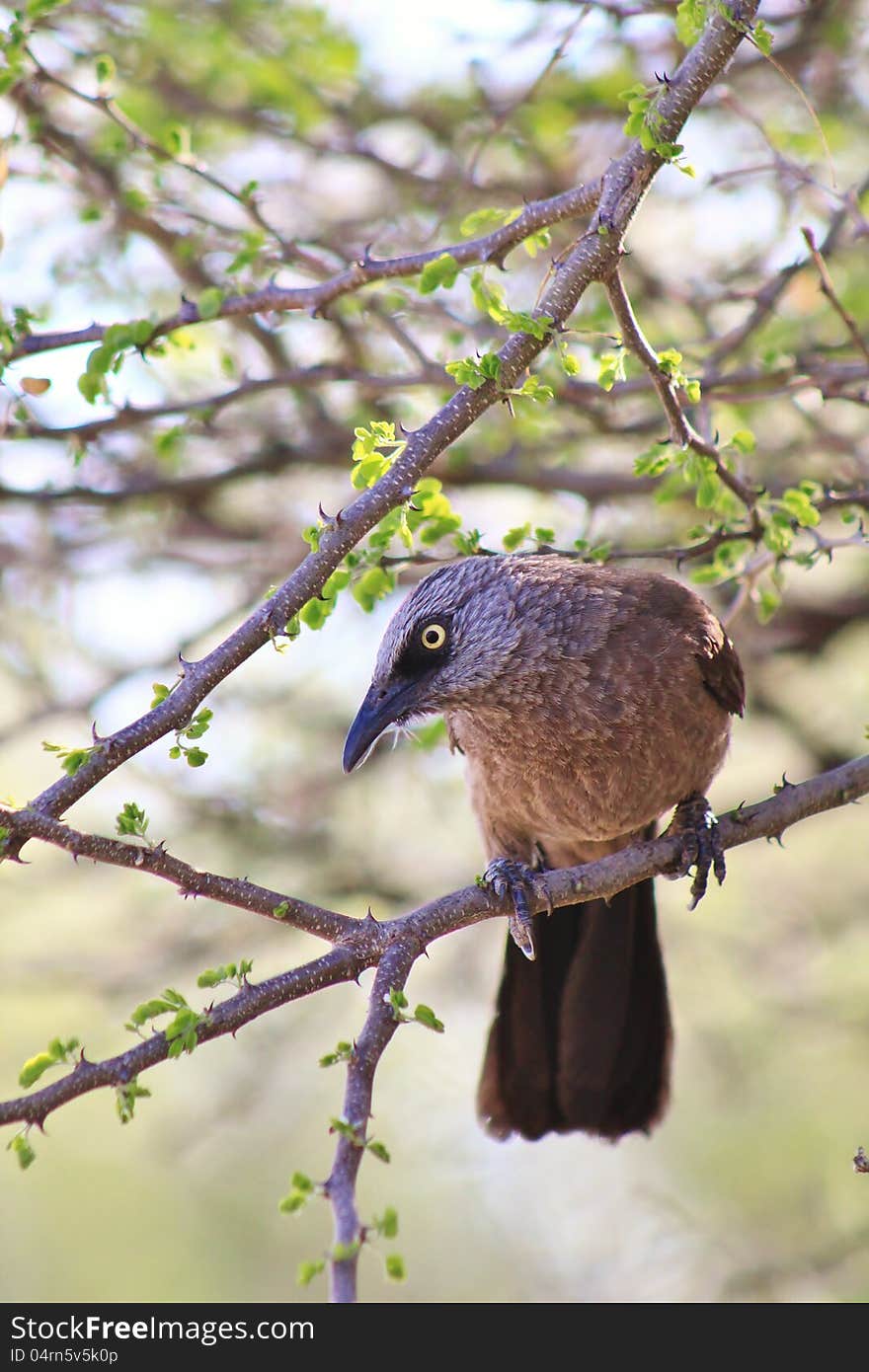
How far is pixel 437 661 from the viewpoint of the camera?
4.34 meters

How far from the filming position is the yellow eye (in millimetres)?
4332

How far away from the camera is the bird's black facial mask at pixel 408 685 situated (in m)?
4.27

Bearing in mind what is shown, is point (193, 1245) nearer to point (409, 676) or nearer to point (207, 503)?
point (207, 503)

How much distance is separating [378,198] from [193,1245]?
6523mm

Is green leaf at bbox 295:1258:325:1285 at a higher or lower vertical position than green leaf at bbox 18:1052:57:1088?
lower

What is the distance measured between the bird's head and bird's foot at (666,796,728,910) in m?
0.78

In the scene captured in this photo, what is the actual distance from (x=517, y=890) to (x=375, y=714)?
734 millimetres

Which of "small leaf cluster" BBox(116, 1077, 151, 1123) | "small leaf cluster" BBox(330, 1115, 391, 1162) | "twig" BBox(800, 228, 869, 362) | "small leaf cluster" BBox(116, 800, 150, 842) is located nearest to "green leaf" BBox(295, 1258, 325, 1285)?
"small leaf cluster" BBox(330, 1115, 391, 1162)

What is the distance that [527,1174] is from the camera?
9023mm

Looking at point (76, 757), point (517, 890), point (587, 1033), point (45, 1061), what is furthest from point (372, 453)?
point (587, 1033)

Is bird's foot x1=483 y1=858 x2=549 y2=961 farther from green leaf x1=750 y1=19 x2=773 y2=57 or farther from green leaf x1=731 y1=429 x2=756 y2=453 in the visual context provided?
green leaf x1=750 y1=19 x2=773 y2=57

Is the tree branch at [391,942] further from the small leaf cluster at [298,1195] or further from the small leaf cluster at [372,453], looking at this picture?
the small leaf cluster at [372,453]

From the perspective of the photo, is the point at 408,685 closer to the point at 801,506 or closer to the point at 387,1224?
the point at 801,506
